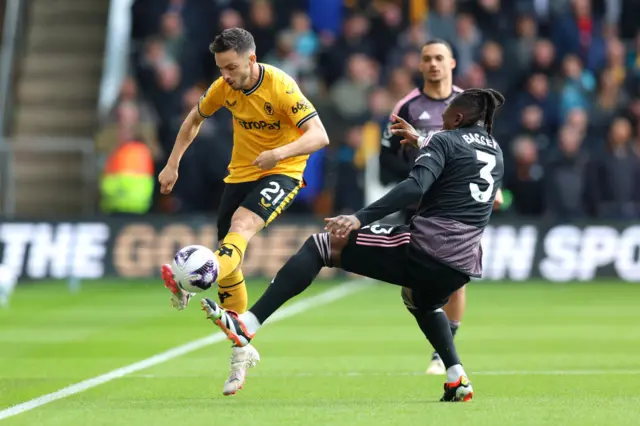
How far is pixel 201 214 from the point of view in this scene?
21.2 meters

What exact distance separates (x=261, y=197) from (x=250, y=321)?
1.22 meters

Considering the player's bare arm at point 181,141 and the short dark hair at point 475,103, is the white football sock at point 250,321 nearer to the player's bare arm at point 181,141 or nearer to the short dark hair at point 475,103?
the player's bare arm at point 181,141

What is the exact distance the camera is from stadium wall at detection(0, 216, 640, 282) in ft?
68.0

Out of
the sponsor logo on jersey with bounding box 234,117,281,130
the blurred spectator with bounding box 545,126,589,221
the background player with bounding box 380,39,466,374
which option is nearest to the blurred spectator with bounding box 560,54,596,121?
the blurred spectator with bounding box 545,126,589,221

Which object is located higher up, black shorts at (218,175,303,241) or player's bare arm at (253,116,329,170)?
player's bare arm at (253,116,329,170)

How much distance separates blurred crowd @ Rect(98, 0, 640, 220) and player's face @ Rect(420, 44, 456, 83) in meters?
9.74

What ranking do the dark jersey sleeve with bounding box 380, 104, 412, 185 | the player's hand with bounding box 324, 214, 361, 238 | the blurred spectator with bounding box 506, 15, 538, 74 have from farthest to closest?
the blurred spectator with bounding box 506, 15, 538, 74 < the dark jersey sleeve with bounding box 380, 104, 412, 185 < the player's hand with bounding box 324, 214, 361, 238

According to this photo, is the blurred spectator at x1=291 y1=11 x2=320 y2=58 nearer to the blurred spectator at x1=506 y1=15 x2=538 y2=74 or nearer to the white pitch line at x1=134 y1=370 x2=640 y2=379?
the blurred spectator at x1=506 y1=15 x2=538 y2=74

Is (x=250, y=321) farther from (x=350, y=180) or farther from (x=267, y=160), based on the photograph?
(x=350, y=180)

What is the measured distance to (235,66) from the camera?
9.38 metres

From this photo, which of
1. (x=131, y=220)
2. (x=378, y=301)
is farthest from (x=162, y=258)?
(x=378, y=301)

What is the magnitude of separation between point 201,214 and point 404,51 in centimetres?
411

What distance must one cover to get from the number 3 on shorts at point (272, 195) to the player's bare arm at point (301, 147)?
0.38 meters

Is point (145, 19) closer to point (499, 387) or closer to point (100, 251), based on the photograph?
point (100, 251)
